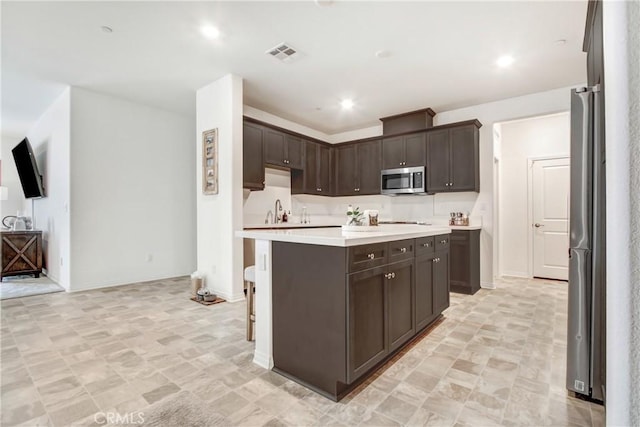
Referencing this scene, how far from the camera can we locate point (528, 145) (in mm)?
5383

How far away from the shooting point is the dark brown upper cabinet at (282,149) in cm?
473

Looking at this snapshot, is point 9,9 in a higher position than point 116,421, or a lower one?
higher

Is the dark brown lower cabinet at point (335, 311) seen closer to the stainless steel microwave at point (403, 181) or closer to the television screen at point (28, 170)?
the stainless steel microwave at point (403, 181)

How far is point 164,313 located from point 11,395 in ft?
Result: 4.98

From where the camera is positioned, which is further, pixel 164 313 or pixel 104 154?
pixel 104 154

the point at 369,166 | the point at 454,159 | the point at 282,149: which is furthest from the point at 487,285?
the point at 282,149

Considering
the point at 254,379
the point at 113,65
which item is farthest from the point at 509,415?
the point at 113,65

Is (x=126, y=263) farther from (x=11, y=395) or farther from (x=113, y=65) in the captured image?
(x=11, y=395)

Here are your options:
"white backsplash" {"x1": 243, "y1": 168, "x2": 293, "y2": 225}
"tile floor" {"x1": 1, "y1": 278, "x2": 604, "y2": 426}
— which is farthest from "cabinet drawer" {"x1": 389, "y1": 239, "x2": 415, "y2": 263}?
"white backsplash" {"x1": 243, "y1": 168, "x2": 293, "y2": 225}

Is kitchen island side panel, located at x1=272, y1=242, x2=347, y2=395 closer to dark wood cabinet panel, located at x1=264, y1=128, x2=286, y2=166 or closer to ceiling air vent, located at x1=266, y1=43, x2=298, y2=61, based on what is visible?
ceiling air vent, located at x1=266, y1=43, x2=298, y2=61

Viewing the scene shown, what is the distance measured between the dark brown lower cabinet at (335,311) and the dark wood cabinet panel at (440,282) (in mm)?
671

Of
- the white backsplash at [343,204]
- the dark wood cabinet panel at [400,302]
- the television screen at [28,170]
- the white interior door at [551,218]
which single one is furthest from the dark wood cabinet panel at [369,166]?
the television screen at [28,170]

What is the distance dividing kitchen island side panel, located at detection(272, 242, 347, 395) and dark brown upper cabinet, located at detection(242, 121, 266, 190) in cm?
252

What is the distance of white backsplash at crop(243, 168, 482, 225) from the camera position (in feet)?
16.2
